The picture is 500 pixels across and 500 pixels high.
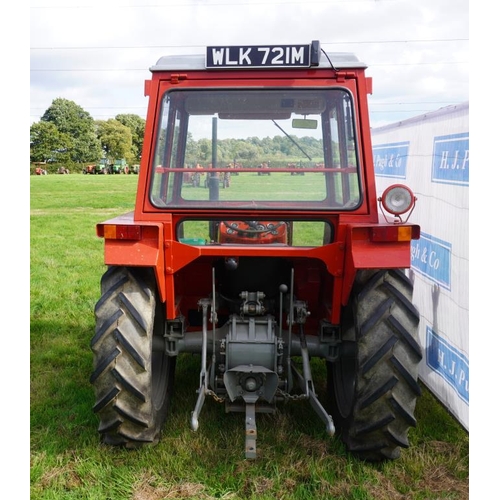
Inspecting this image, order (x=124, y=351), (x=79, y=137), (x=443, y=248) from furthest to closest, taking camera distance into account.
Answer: (x=79, y=137) → (x=443, y=248) → (x=124, y=351)

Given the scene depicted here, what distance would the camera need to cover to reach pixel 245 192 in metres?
3.31

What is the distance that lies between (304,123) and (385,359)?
4.69 feet

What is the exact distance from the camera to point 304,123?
11.0ft

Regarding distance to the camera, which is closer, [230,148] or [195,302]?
[230,148]

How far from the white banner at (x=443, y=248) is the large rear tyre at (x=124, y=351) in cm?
195

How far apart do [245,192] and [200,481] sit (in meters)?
1.63

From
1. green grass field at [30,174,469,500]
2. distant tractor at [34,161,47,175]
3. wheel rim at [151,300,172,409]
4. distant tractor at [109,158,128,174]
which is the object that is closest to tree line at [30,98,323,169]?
distant tractor at [34,161,47,175]

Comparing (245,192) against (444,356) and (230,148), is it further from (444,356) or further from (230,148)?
(444,356)

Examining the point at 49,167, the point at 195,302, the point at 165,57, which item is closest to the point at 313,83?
the point at 165,57

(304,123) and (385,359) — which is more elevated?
(304,123)

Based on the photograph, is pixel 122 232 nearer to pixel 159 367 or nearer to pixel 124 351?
pixel 124 351

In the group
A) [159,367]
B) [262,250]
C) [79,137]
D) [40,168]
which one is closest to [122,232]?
[262,250]

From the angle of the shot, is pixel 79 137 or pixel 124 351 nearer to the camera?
pixel 124 351

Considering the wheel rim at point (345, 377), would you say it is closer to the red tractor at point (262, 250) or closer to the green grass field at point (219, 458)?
the red tractor at point (262, 250)
